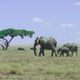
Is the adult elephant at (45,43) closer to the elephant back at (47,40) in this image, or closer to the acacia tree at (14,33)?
the elephant back at (47,40)

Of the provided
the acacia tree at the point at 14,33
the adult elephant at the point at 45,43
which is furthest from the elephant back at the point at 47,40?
the acacia tree at the point at 14,33

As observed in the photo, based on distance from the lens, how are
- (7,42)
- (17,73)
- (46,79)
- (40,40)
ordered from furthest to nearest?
(7,42)
(40,40)
(17,73)
(46,79)

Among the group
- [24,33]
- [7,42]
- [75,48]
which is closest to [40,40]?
[75,48]

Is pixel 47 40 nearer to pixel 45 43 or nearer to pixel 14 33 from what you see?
pixel 45 43

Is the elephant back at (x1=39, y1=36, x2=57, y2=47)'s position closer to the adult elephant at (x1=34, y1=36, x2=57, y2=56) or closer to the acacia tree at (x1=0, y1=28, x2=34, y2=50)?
the adult elephant at (x1=34, y1=36, x2=57, y2=56)

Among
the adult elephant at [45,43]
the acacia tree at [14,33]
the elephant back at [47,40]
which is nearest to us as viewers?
the adult elephant at [45,43]

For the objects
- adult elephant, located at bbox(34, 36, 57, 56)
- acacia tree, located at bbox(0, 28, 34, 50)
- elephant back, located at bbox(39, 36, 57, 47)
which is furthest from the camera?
acacia tree, located at bbox(0, 28, 34, 50)

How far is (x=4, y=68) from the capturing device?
21656 millimetres

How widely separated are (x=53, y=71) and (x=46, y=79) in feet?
10.5

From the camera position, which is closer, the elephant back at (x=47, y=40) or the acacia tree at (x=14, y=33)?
the elephant back at (x=47, y=40)

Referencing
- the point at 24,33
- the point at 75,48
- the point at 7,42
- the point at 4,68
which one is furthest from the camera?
the point at 24,33

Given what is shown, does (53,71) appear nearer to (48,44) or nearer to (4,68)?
(4,68)

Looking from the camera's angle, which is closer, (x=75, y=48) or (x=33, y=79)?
(x=33, y=79)

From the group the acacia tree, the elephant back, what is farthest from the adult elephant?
the acacia tree
